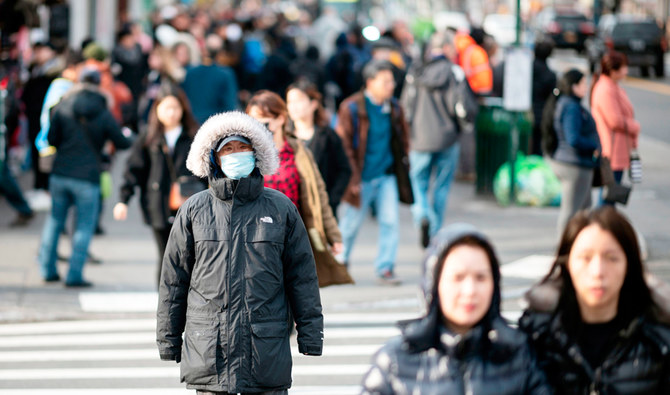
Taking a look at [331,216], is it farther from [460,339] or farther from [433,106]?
[433,106]

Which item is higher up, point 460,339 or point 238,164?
point 238,164

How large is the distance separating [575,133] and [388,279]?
6.40 ft

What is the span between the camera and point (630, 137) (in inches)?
447

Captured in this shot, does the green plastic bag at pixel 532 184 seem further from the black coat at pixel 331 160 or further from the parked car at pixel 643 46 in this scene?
the parked car at pixel 643 46

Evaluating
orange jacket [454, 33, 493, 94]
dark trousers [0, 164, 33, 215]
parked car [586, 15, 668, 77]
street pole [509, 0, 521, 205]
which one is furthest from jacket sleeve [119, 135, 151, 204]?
parked car [586, 15, 668, 77]

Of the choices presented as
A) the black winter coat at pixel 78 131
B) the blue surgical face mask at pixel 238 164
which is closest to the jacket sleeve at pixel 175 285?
the blue surgical face mask at pixel 238 164

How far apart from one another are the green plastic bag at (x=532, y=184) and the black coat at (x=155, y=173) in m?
6.25

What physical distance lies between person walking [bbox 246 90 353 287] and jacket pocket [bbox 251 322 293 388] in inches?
89.4

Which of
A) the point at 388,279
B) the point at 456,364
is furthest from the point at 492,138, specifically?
the point at 456,364

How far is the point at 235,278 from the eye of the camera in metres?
5.41

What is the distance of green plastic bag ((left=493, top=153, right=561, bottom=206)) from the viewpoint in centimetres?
1473

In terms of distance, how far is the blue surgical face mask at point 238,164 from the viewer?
5555 mm

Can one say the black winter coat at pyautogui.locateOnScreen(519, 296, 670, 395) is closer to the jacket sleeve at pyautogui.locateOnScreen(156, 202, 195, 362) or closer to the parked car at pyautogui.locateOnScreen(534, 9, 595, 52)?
the jacket sleeve at pyautogui.locateOnScreen(156, 202, 195, 362)

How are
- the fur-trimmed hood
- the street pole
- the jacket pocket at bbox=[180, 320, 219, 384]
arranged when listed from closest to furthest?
the jacket pocket at bbox=[180, 320, 219, 384] → the fur-trimmed hood → the street pole
